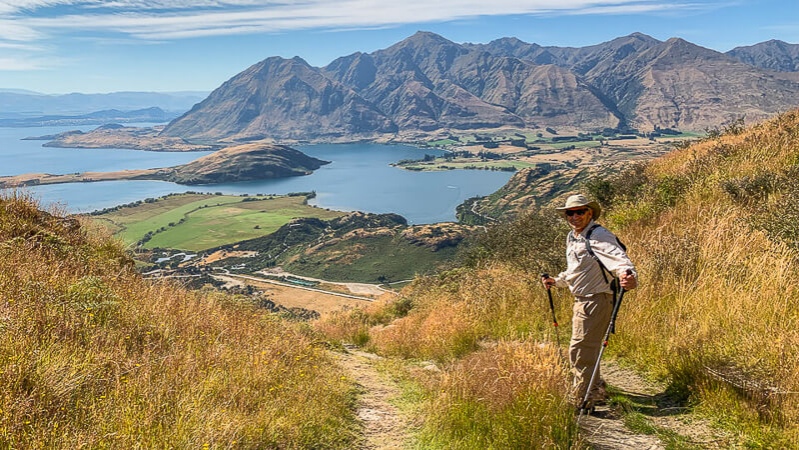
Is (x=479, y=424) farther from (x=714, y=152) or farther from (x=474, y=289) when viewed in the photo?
(x=714, y=152)

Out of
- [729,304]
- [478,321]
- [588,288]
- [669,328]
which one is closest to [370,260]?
[478,321]

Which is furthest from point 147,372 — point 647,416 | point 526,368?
point 647,416

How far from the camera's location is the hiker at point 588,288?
5012 millimetres

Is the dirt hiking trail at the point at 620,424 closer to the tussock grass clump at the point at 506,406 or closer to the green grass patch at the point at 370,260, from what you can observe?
the tussock grass clump at the point at 506,406

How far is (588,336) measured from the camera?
5.22m

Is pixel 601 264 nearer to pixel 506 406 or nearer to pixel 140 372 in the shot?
pixel 506 406

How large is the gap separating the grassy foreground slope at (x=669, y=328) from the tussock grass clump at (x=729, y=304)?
2 centimetres

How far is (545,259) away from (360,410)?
6270 millimetres

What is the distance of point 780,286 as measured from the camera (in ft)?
18.7

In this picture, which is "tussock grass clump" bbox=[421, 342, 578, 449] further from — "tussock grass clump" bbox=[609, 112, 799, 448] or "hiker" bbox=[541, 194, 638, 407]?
"tussock grass clump" bbox=[609, 112, 799, 448]

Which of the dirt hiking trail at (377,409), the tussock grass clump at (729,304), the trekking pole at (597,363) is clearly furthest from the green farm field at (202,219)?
the trekking pole at (597,363)

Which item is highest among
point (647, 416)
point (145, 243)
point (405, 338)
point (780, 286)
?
point (780, 286)

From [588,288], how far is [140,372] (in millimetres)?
4632

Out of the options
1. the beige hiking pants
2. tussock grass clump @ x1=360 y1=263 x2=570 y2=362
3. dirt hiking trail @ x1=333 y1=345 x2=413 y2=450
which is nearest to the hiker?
the beige hiking pants
